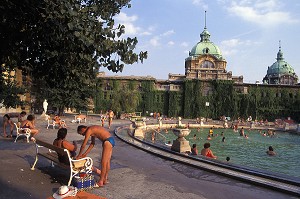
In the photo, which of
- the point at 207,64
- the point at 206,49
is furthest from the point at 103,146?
the point at 206,49

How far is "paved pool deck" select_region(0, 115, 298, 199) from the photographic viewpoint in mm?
6379

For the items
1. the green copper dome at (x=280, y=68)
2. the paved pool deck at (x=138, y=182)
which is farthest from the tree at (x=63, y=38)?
the green copper dome at (x=280, y=68)

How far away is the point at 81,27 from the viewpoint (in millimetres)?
5145

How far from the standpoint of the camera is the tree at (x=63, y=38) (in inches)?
207

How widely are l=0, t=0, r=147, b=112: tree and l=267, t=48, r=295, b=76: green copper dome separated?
87.8 m

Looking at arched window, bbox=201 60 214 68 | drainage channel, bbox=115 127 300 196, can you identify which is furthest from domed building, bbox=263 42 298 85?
drainage channel, bbox=115 127 300 196

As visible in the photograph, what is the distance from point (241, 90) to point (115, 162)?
60.5 m

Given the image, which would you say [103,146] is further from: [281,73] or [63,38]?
[281,73]

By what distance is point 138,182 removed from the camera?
7.38 metres

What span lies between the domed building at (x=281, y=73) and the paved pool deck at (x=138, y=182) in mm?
79709

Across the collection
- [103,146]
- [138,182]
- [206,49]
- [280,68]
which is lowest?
[138,182]

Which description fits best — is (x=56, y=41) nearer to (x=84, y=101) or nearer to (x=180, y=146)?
(x=180, y=146)

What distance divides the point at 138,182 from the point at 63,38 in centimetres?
413

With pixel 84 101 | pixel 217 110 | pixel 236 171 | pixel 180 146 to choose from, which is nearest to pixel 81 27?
pixel 236 171
